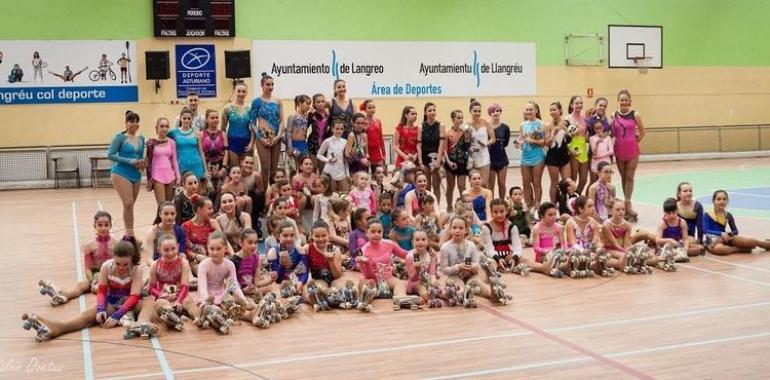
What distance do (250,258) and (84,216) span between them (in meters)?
7.37

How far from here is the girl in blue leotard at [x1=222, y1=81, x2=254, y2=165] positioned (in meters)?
10.8

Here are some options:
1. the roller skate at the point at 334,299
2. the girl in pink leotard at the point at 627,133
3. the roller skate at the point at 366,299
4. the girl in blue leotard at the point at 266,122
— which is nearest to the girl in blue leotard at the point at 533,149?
the girl in pink leotard at the point at 627,133

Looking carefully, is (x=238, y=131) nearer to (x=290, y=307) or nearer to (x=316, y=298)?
(x=316, y=298)

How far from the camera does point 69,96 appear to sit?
61.2 ft

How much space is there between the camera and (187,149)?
10.3 meters

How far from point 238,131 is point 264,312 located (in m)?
4.41

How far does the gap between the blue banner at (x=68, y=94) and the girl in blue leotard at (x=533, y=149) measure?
35.1 ft

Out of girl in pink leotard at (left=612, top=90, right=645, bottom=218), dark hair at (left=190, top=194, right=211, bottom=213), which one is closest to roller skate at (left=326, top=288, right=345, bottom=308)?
dark hair at (left=190, top=194, right=211, bottom=213)

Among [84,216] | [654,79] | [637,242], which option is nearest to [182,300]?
[637,242]

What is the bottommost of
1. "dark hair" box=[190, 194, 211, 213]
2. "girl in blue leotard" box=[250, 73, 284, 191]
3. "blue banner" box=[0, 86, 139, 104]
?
"dark hair" box=[190, 194, 211, 213]

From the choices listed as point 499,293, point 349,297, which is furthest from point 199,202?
point 499,293

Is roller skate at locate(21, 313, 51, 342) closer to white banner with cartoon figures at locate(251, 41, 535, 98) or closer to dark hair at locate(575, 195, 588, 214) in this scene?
dark hair at locate(575, 195, 588, 214)

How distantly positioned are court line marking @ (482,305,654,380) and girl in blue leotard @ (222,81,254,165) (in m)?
4.74

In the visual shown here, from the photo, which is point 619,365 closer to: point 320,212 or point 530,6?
point 320,212
